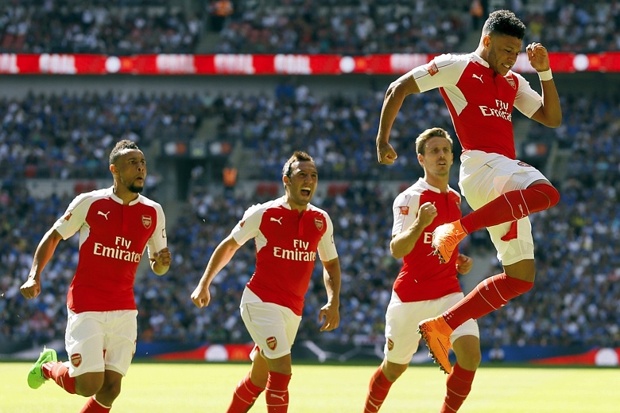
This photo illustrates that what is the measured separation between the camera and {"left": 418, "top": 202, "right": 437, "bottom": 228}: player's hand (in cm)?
858

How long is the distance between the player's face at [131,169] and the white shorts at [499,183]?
2612mm

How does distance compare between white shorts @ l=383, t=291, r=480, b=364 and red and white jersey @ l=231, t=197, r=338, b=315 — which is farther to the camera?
red and white jersey @ l=231, t=197, r=338, b=315

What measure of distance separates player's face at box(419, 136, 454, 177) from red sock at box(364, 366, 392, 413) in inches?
68.4

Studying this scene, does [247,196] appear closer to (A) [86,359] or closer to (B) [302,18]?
(B) [302,18]

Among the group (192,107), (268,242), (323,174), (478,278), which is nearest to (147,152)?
(192,107)

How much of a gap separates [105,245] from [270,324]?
4.80 ft

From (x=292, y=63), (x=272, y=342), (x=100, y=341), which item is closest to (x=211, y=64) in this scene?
(x=292, y=63)

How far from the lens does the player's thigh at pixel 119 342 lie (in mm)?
9190

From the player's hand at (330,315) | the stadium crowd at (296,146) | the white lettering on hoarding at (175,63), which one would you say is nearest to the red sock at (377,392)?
the player's hand at (330,315)

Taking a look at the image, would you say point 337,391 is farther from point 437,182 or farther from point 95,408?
point 95,408

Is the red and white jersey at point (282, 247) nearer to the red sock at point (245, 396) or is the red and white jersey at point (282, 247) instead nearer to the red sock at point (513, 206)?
the red sock at point (245, 396)

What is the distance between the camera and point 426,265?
9688mm

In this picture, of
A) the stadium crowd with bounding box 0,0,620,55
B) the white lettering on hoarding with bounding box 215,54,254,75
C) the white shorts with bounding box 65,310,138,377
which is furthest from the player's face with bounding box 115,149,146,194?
the stadium crowd with bounding box 0,0,620,55

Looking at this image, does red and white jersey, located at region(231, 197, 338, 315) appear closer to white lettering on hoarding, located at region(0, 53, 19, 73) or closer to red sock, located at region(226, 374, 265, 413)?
red sock, located at region(226, 374, 265, 413)
